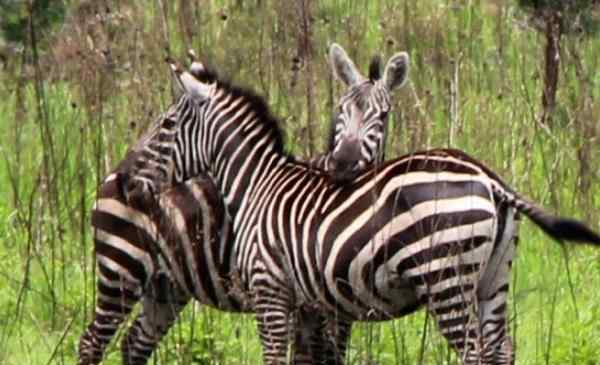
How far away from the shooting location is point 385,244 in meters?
6.56

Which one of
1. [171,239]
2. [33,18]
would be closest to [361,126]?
[171,239]

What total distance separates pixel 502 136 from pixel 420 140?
114 cm

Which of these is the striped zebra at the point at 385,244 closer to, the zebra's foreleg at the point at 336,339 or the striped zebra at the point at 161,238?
the zebra's foreleg at the point at 336,339

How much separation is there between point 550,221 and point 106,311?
7.64 ft

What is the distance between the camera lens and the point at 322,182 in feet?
23.8

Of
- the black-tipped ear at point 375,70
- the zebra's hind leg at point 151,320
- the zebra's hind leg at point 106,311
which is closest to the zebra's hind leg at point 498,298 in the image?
the zebra's hind leg at point 151,320

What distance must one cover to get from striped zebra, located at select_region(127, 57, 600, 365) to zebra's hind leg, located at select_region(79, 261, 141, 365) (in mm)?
Answer: 592

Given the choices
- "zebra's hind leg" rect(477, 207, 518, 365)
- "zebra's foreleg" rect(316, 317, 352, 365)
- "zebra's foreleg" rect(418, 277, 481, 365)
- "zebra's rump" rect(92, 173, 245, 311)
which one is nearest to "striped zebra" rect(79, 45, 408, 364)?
"zebra's rump" rect(92, 173, 245, 311)

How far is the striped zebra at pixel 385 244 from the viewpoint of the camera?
257 inches

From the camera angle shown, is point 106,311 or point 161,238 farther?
point 106,311

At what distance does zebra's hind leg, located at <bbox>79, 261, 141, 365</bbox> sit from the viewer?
311 inches

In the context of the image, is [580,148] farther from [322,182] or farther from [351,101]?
[322,182]

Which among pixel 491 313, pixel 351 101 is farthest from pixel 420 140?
pixel 491 313

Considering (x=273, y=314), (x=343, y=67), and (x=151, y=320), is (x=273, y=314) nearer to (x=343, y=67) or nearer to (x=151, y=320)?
(x=151, y=320)
